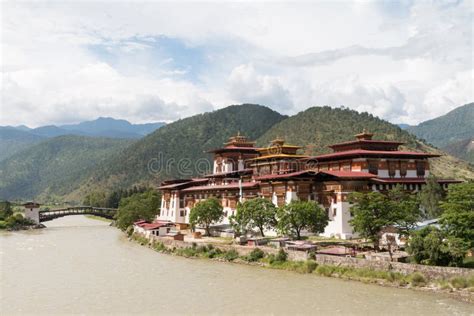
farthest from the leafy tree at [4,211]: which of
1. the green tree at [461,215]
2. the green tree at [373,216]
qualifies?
the green tree at [461,215]

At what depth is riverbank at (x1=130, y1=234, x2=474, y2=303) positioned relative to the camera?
29734mm

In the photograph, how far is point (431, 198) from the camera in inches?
2020

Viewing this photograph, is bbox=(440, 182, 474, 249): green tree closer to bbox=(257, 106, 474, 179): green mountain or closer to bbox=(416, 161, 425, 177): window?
bbox=(416, 161, 425, 177): window

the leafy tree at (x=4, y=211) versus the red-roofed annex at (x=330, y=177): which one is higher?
the red-roofed annex at (x=330, y=177)

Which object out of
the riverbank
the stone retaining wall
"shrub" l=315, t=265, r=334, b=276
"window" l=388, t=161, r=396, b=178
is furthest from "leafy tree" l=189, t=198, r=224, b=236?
"shrub" l=315, t=265, r=334, b=276

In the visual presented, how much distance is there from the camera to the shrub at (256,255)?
42812 millimetres

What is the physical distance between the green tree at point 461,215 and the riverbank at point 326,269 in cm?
323

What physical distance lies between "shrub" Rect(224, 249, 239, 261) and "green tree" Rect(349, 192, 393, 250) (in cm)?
1060

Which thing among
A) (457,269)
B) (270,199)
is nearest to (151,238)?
(270,199)

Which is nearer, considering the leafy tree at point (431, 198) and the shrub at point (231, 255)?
the shrub at point (231, 255)

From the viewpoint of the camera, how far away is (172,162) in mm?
→ 187500

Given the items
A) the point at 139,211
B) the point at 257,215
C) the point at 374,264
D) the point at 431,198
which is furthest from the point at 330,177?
the point at 139,211

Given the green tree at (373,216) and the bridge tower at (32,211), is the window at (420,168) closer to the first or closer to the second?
the green tree at (373,216)

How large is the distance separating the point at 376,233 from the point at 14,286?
89.1ft
